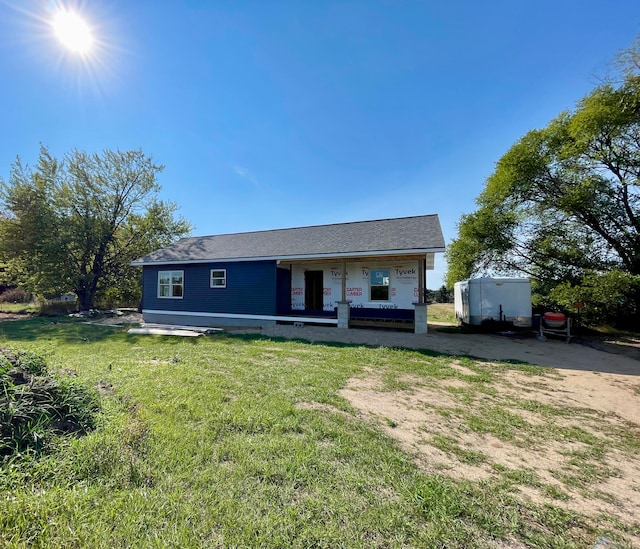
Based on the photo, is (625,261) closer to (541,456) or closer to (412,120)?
(412,120)

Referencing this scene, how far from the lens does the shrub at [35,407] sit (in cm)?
241

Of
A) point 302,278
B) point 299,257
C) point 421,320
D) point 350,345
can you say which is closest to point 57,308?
point 302,278

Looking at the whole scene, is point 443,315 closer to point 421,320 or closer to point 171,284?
point 421,320

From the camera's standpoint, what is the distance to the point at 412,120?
36.5 ft

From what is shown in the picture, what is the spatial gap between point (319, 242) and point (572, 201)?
1101 centimetres

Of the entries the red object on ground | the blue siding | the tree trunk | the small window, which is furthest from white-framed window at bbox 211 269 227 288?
the red object on ground

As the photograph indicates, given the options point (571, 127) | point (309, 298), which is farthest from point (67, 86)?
point (571, 127)

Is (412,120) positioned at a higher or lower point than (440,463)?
higher

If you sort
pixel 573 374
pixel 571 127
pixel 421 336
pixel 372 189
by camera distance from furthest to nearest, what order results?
1. pixel 372 189
2. pixel 571 127
3. pixel 421 336
4. pixel 573 374

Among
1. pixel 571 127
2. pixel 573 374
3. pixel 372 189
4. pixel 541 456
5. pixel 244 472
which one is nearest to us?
pixel 244 472

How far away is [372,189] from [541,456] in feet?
44.9

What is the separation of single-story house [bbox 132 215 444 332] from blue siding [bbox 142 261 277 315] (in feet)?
0.14

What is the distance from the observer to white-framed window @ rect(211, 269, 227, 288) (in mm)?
12578

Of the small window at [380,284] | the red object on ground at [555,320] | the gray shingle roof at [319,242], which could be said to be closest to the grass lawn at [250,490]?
the gray shingle roof at [319,242]
